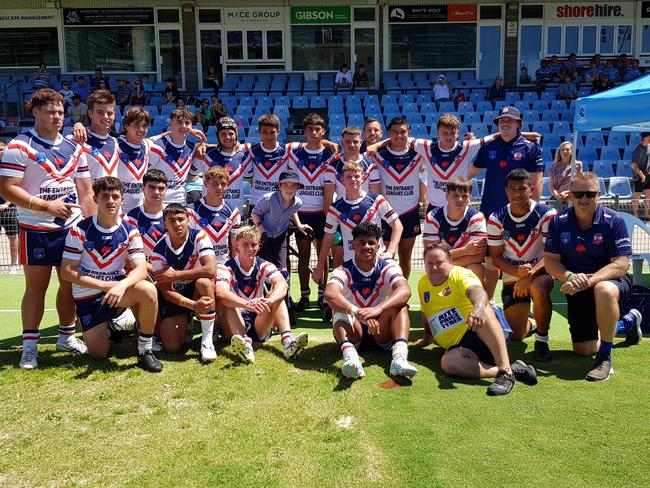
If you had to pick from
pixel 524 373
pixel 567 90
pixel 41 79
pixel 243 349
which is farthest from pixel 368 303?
pixel 41 79

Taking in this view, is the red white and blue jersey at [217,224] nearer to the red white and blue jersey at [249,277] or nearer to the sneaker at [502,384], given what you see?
the red white and blue jersey at [249,277]

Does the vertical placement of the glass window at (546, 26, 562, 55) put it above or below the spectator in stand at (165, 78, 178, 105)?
above

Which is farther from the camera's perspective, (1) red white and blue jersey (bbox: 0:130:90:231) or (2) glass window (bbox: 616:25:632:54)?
(2) glass window (bbox: 616:25:632:54)

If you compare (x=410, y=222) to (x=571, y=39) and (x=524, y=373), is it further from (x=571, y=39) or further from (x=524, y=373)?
Answer: (x=571, y=39)

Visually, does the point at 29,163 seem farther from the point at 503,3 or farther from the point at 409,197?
the point at 503,3

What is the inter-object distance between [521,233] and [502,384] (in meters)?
1.65

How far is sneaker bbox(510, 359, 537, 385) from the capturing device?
4.47 metres

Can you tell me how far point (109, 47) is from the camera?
21891 millimetres

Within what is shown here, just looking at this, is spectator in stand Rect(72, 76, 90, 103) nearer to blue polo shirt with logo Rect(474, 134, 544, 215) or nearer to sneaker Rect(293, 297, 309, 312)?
sneaker Rect(293, 297, 309, 312)

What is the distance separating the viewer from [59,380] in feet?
15.5

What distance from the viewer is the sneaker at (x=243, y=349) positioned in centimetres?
497

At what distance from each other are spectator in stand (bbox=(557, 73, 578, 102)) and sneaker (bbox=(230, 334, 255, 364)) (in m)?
17.5

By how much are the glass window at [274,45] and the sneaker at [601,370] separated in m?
19.1

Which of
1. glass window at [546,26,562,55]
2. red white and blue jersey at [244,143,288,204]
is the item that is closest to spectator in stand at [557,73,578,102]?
glass window at [546,26,562,55]
